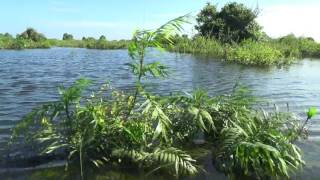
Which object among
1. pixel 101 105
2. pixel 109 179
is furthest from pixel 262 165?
pixel 101 105

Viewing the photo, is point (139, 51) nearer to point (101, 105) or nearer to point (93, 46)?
point (101, 105)

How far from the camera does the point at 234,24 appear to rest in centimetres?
3534

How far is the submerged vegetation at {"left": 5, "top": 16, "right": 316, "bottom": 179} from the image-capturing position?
542 centimetres

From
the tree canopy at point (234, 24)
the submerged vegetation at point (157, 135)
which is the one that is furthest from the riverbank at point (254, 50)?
the submerged vegetation at point (157, 135)

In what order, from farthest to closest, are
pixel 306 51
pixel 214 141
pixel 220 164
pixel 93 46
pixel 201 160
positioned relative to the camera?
pixel 93 46 < pixel 306 51 < pixel 214 141 < pixel 201 160 < pixel 220 164

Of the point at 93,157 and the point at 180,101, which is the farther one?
the point at 180,101

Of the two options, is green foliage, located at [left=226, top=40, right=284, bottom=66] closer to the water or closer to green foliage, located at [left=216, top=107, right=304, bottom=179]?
the water

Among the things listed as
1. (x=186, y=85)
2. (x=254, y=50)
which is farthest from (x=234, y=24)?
(x=186, y=85)

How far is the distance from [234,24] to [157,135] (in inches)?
1224

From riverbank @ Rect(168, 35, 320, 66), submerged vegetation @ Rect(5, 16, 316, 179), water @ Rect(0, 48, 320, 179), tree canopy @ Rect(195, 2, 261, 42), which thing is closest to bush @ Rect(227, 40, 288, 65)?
riverbank @ Rect(168, 35, 320, 66)

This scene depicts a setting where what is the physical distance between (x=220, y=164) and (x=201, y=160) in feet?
1.82

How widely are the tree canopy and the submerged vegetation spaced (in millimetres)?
28191

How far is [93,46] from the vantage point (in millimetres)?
47344

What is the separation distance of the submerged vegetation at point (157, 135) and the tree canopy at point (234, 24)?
28191 mm
